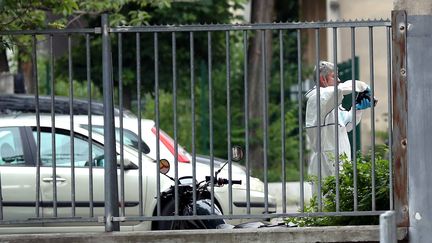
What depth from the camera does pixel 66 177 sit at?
1028 cm

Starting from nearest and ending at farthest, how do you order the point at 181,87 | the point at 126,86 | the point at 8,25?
the point at 8,25
the point at 126,86
the point at 181,87

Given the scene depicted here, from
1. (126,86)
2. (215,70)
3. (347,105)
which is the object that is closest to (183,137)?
(126,86)

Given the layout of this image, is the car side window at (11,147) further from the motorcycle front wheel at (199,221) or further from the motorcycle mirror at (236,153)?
the motorcycle mirror at (236,153)

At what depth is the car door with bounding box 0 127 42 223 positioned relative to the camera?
10445 mm

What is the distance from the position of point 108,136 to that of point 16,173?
363cm

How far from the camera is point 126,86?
18.3 meters

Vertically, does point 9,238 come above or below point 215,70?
below

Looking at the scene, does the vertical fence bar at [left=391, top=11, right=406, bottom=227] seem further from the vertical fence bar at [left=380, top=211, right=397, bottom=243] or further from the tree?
the tree

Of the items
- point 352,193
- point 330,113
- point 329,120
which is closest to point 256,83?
point 329,120

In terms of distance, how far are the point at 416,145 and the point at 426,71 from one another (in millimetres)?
499

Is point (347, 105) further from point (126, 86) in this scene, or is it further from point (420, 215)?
point (126, 86)

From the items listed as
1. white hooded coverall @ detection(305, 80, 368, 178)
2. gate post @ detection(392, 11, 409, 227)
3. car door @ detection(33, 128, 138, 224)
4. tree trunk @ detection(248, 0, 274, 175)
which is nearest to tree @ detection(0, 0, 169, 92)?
car door @ detection(33, 128, 138, 224)

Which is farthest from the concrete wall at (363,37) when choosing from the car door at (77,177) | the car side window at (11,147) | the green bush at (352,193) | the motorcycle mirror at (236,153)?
the motorcycle mirror at (236,153)

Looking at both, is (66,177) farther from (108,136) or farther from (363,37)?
(363,37)
